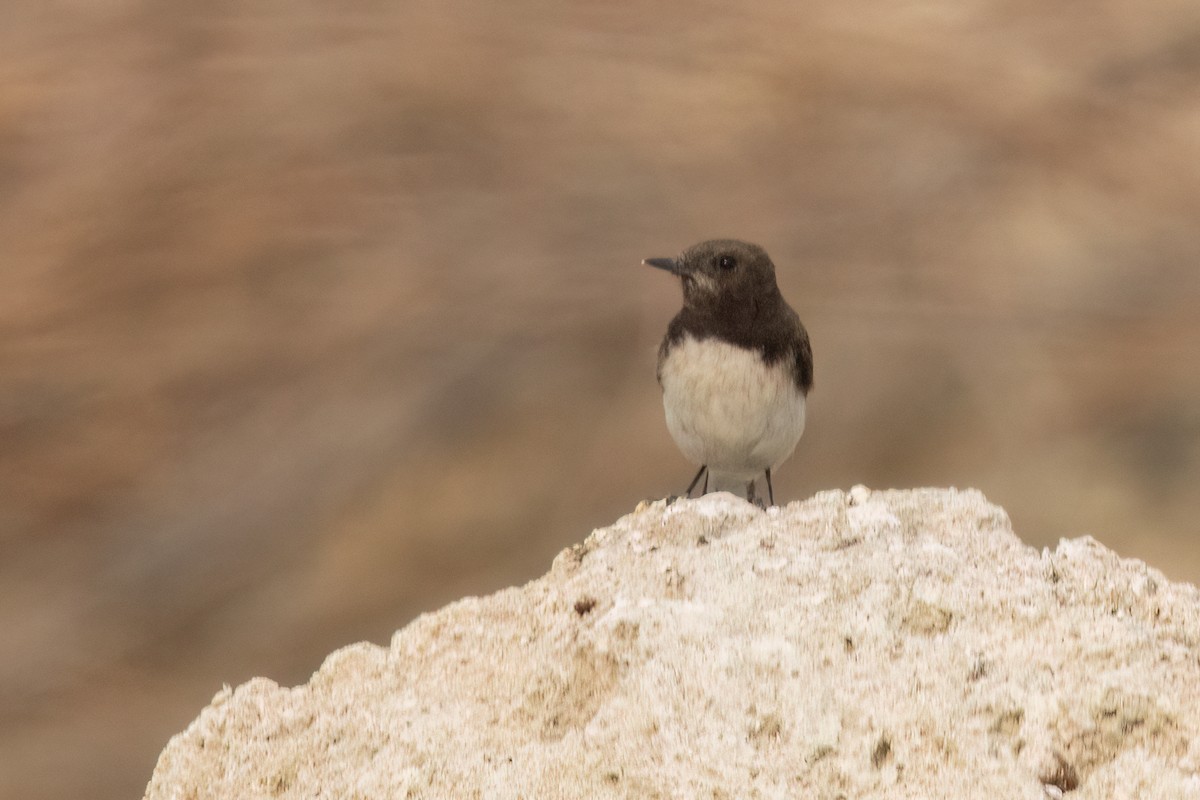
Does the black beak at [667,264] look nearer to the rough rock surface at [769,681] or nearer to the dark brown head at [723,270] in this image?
the dark brown head at [723,270]

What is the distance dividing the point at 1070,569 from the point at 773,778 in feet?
3.12

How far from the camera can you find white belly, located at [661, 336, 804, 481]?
5430 mm

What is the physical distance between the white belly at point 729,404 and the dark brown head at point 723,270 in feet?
0.64

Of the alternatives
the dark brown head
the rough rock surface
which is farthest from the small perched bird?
the rough rock surface

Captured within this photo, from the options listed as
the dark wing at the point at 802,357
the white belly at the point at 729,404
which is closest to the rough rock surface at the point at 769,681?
the white belly at the point at 729,404

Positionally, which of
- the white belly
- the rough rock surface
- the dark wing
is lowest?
the rough rock surface

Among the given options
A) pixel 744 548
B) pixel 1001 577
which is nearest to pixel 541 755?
pixel 744 548

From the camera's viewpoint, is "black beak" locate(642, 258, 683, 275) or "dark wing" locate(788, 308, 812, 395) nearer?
"black beak" locate(642, 258, 683, 275)

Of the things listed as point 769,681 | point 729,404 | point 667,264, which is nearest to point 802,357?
point 729,404

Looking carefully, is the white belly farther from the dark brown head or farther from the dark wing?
the dark brown head

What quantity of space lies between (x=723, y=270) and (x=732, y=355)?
35cm

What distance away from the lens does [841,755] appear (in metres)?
2.78

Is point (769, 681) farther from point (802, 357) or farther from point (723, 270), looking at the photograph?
point (802, 357)

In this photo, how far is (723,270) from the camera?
5.36m
